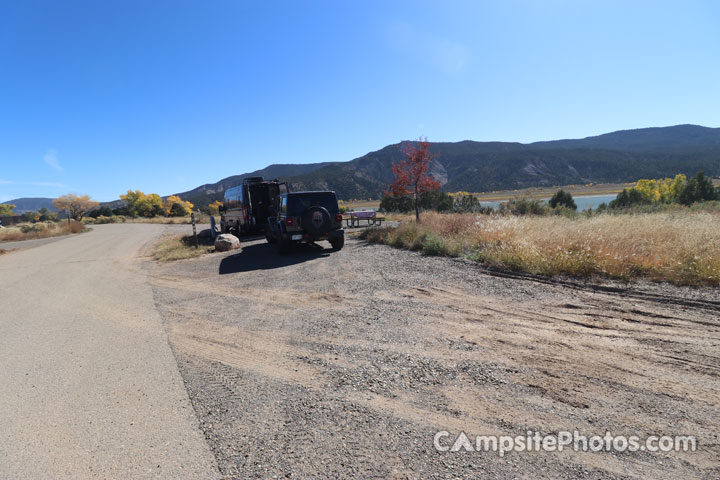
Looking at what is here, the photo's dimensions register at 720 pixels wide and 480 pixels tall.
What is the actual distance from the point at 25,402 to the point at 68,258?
13796 millimetres

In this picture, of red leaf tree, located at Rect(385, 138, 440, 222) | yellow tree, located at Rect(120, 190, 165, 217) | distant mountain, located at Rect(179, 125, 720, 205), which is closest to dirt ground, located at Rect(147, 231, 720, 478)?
red leaf tree, located at Rect(385, 138, 440, 222)

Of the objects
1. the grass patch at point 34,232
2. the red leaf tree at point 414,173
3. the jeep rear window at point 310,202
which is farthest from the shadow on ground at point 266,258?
the grass patch at point 34,232

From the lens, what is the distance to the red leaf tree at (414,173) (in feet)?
55.5

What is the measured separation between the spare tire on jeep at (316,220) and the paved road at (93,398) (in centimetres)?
561

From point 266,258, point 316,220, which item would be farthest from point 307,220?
point 266,258

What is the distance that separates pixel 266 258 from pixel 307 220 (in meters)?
1.96

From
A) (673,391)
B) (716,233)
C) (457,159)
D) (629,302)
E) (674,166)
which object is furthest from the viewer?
(457,159)

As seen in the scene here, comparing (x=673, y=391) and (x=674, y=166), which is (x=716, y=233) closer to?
(x=673, y=391)

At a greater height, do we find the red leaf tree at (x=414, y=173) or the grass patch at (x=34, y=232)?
the red leaf tree at (x=414, y=173)

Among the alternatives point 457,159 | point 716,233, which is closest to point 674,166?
point 457,159

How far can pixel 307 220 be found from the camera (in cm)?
1099

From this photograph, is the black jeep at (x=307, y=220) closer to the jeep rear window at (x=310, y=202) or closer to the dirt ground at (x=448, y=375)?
the jeep rear window at (x=310, y=202)

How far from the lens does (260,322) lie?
16.4 ft

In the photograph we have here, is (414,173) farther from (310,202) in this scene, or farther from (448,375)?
(448,375)
